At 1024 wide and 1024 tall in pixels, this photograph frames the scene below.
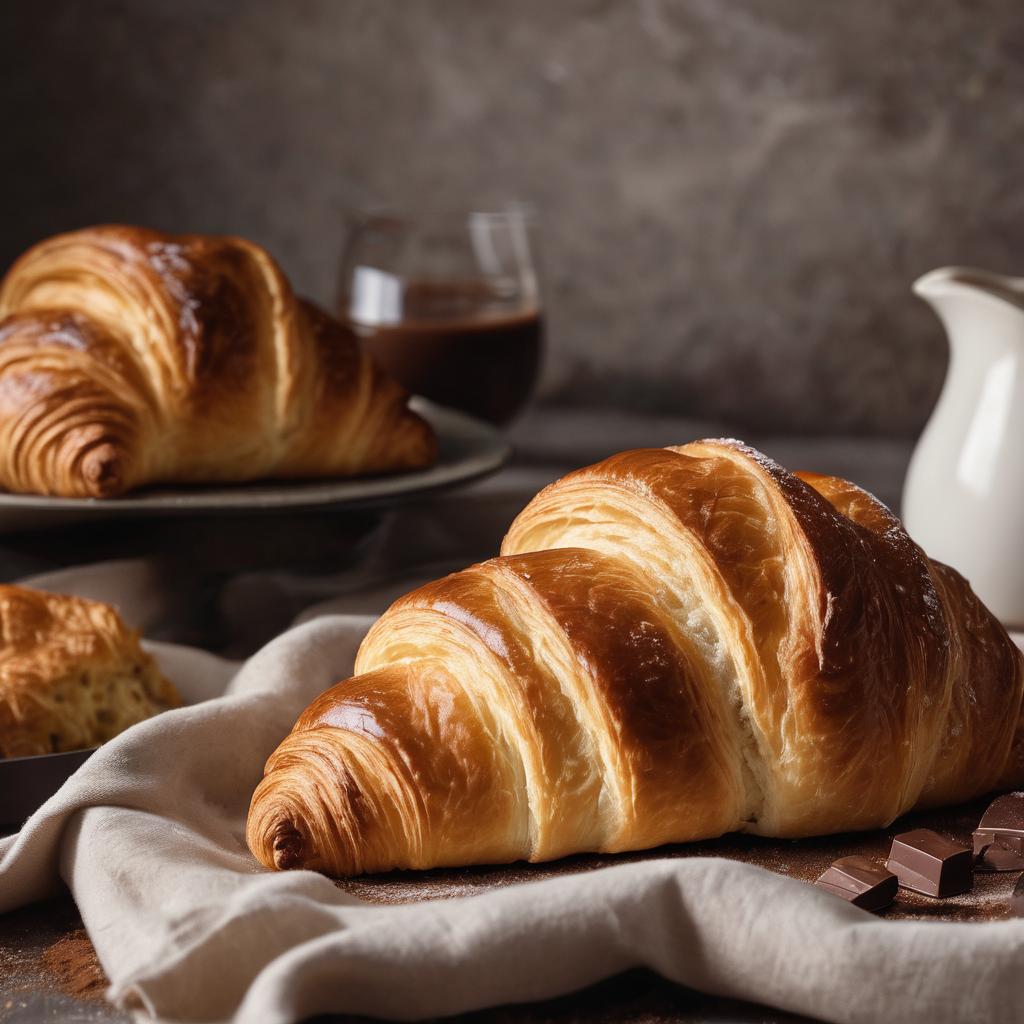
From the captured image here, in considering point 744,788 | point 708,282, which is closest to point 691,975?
point 744,788

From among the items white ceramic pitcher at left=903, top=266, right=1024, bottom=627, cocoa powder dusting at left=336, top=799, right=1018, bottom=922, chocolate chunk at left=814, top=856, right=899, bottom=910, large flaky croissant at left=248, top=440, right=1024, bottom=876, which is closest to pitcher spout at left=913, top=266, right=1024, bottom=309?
white ceramic pitcher at left=903, top=266, right=1024, bottom=627

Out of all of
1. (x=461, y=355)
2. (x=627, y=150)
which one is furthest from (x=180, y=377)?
(x=627, y=150)

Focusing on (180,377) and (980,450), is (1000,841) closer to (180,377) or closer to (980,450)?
(980,450)

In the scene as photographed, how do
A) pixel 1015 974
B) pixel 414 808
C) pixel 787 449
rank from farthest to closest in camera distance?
pixel 787 449 → pixel 414 808 → pixel 1015 974

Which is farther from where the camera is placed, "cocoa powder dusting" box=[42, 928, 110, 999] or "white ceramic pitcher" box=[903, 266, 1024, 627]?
"white ceramic pitcher" box=[903, 266, 1024, 627]

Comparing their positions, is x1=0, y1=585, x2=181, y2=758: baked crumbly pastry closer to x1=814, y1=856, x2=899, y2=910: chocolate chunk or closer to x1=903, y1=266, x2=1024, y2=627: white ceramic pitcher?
x1=814, y1=856, x2=899, y2=910: chocolate chunk

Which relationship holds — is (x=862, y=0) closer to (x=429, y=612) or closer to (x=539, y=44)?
(x=539, y=44)

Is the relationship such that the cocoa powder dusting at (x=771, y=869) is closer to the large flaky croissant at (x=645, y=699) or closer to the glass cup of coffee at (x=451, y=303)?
the large flaky croissant at (x=645, y=699)
